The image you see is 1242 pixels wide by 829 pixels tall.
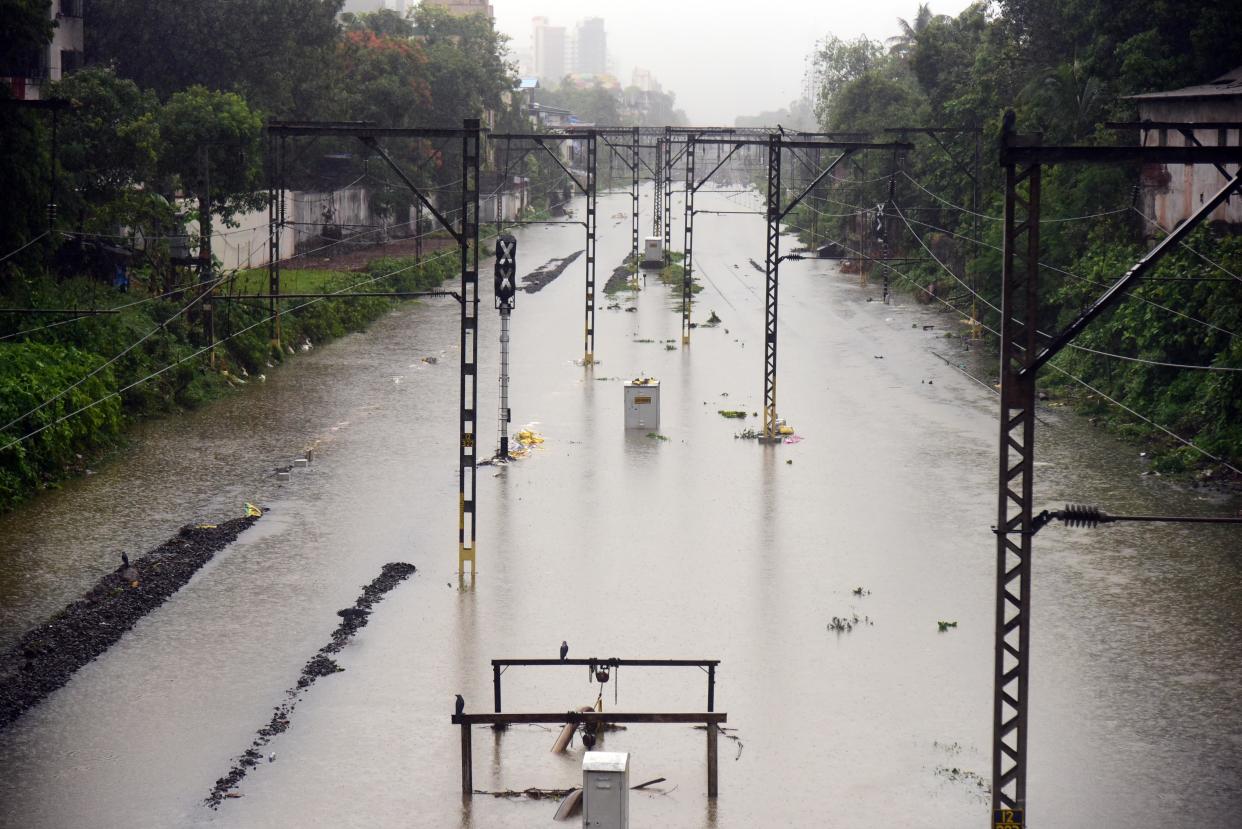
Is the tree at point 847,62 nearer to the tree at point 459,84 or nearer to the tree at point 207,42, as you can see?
the tree at point 459,84

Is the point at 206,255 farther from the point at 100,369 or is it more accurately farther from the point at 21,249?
the point at 100,369

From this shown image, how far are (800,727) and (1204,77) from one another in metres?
29.6

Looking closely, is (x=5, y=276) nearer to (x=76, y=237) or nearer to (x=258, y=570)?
(x=76, y=237)

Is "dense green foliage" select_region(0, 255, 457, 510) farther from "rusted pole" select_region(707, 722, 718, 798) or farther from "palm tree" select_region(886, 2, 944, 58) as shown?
"palm tree" select_region(886, 2, 944, 58)

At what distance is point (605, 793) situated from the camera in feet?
39.8

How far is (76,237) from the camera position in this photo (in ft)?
121

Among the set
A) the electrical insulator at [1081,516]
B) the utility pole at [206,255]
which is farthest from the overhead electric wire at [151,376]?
the electrical insulator at [1081,516]

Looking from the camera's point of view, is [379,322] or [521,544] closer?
[521,544]

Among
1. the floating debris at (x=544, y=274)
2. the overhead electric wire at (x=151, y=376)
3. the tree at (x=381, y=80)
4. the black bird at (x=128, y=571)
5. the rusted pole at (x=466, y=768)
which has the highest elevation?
the tree at (x=381, y=80)

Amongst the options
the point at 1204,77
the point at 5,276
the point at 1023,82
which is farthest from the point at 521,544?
the point at 1023,82

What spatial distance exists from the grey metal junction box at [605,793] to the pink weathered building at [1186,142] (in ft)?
72.7

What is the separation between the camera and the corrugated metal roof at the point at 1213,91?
1247 inches

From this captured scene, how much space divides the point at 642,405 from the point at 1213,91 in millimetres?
14284

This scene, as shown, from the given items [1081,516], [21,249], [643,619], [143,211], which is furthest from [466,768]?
[143,211]
